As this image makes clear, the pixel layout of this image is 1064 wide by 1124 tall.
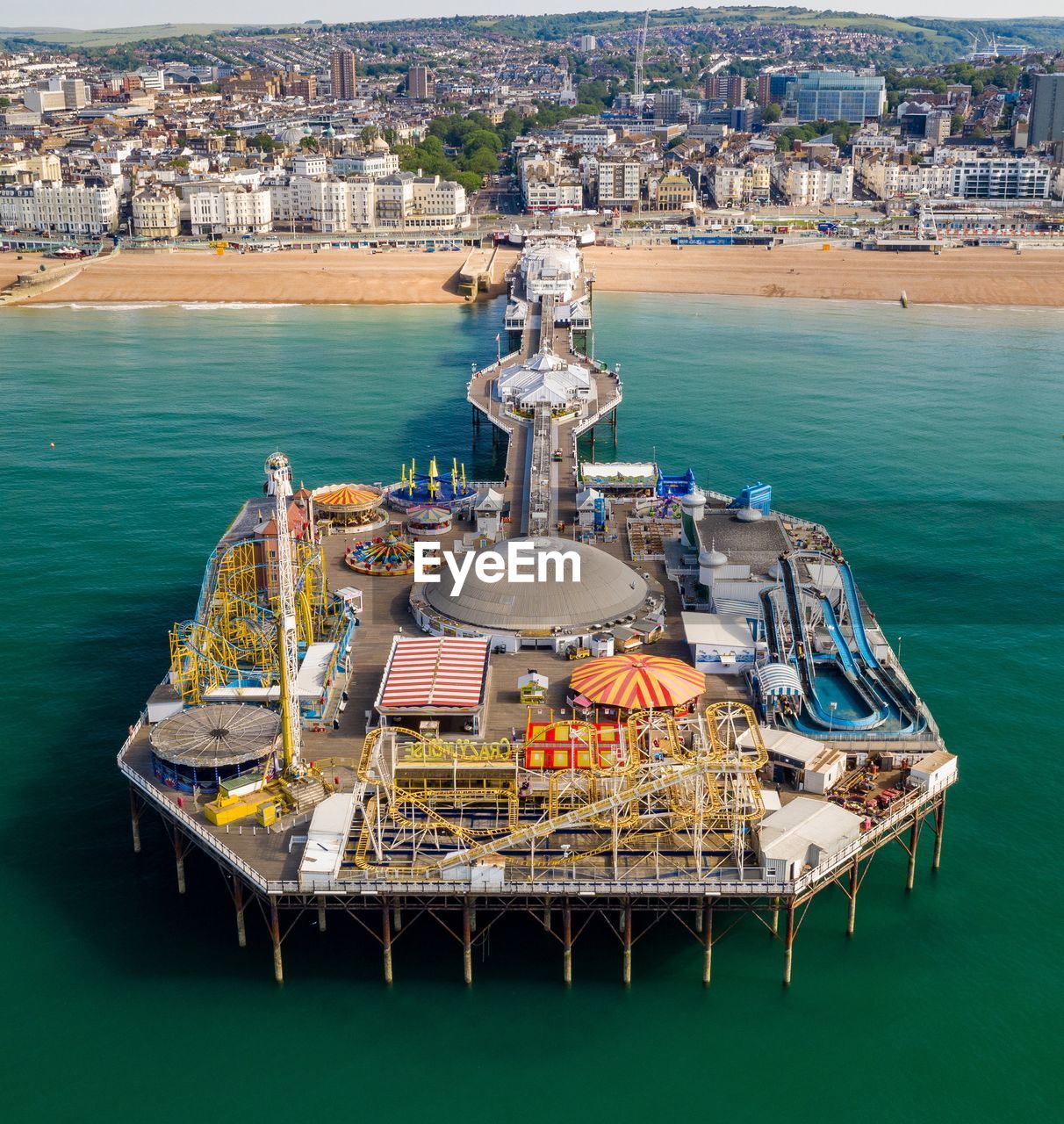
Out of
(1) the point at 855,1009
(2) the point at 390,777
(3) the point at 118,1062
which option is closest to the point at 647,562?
(2) the point at 390,777

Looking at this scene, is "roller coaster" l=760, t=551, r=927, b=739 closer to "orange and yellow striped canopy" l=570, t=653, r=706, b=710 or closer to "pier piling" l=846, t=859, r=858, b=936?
"orange and yellow striped canopy" l=570, t=653, r=706, b=710

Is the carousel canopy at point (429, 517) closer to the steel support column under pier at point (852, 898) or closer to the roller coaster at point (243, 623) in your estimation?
the roller coaster at point (243, 623)

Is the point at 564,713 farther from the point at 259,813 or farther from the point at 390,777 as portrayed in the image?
the point at 259,813

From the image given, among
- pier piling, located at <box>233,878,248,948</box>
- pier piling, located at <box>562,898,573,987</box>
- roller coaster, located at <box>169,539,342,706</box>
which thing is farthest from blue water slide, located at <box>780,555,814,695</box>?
pier piling, located at <box>233,878,248,948</box>

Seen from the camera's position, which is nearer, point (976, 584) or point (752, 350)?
point (976, 584)

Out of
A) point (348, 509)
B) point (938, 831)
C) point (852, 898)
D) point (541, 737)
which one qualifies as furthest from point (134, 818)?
point (938, 831)

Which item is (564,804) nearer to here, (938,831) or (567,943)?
(567,943)

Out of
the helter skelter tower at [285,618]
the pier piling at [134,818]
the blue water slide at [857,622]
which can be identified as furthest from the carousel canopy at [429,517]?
the pier piling at [134,818]
